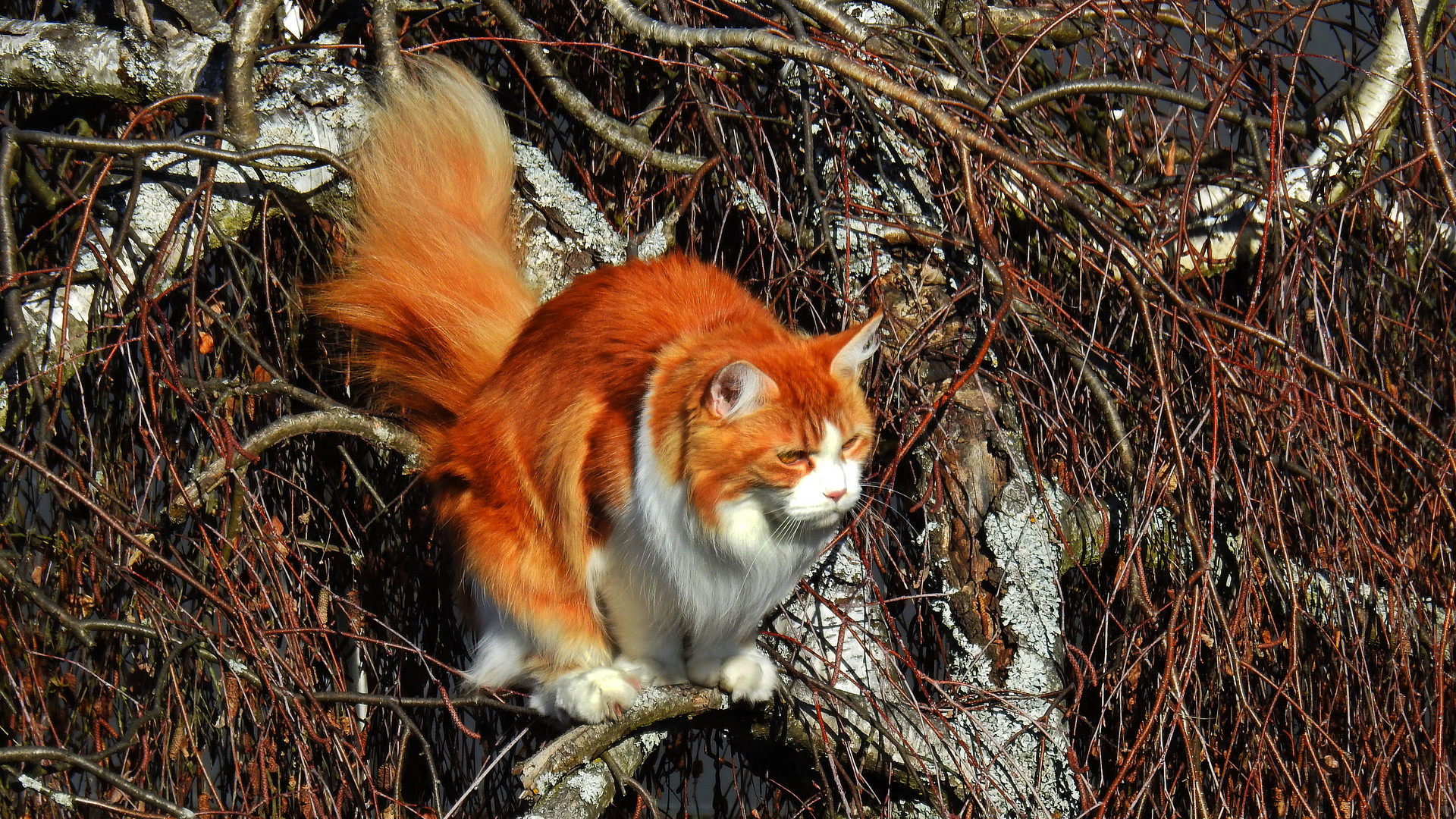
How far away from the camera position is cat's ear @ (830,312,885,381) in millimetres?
1994

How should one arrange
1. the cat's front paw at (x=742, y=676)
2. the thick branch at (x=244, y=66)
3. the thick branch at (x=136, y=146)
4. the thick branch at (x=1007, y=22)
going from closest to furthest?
1. the thick branch at (x=136, y=146)
2. the thick branch at (x=244, y=66)
3. the cat's front paw at (x=742, y=676)
4. the thick branch at (x=1007, y=22)

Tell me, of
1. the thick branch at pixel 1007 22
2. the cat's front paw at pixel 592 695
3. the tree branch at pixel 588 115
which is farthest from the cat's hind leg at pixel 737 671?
the thick branch at pixel 1007 22

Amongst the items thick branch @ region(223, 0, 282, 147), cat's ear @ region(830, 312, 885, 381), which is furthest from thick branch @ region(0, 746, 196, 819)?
cat's ear @ region(830, 312, 885, 381)

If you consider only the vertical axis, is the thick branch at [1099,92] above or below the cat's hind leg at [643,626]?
above

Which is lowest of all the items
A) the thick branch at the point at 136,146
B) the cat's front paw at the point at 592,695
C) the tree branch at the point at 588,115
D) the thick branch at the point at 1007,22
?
the cat's front paw at the point at 592,695

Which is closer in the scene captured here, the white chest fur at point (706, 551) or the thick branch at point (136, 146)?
the thick branch at point (136, 146)

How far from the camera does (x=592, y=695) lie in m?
2.17

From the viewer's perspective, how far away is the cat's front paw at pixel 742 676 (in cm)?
224

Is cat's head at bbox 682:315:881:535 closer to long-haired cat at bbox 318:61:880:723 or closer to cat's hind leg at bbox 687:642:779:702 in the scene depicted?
long-haired cat at bbox 318:61:880:723

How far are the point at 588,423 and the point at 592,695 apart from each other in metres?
0.47

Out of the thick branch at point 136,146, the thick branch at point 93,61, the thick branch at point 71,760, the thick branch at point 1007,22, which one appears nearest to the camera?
the thick branch at point 71,760

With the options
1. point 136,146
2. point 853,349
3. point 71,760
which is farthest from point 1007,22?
point 71,760

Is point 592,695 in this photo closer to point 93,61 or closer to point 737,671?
point 737,671

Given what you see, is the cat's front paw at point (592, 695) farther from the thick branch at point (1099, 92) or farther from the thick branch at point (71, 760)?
the thick branch at point (1099, 92)
